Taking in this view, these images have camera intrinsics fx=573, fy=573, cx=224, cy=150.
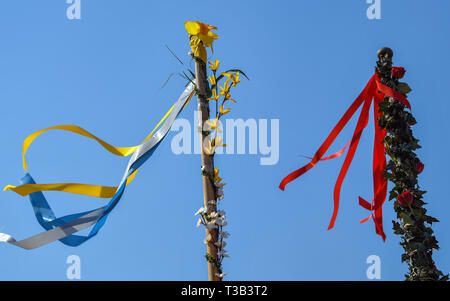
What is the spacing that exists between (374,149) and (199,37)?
2.21 metres

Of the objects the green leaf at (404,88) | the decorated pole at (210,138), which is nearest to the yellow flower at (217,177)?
the decorated pole at (210,138)

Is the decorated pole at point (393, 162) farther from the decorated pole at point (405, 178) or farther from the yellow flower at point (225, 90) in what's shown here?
the yellow flower at point (225, 90)

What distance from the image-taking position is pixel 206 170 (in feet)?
19.1

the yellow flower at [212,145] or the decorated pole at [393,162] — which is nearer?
the decorated pole at [393,162]

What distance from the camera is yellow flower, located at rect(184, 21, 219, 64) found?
6.19 meters

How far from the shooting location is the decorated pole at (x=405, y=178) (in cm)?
501

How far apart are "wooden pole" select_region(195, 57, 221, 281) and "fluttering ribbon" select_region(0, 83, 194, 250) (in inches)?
8.6

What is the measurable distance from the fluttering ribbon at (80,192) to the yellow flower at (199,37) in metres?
0.39

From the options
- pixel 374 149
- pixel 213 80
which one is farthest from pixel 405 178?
pixel 213 80

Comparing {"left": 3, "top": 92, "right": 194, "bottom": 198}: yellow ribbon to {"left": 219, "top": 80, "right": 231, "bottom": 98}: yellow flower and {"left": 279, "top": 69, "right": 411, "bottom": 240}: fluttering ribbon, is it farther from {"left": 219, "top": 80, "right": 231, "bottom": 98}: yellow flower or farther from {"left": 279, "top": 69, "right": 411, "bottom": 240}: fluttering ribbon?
{"left": 279, "top": 69, "right": 411, "bottom": 240}: fluttering ribbon

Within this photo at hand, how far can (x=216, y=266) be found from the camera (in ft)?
18.5
